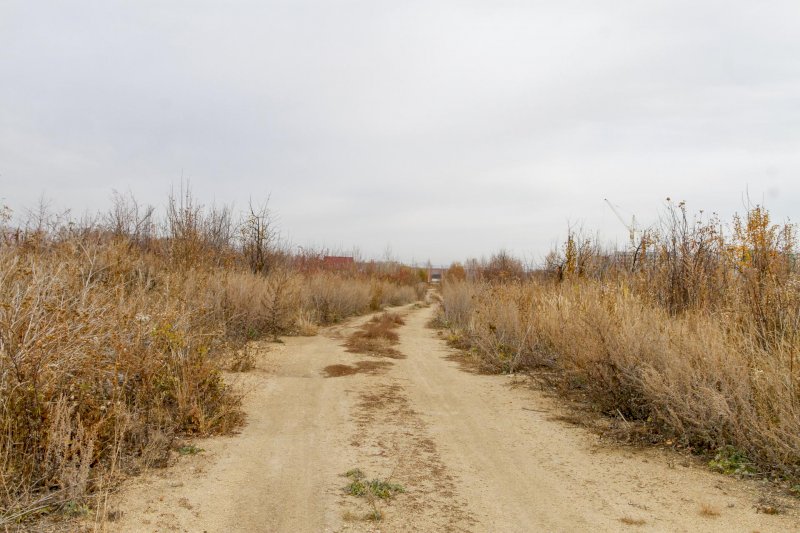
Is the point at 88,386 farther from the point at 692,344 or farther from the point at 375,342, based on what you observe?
the point at 375,342

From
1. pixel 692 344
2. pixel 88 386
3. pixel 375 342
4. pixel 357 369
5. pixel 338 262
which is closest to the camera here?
pixel 88 386

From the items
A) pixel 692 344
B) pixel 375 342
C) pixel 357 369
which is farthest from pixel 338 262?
pixel 692 344

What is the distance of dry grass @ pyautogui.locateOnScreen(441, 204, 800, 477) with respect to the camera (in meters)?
4.65

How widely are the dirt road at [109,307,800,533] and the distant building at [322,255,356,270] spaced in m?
19.3

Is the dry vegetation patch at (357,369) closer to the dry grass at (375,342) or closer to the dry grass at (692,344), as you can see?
the dry grass at (375,342)

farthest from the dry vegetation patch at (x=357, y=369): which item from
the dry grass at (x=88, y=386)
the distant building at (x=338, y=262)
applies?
the distant building at (x=338, y=262)

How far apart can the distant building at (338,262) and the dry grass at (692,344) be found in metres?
16.7

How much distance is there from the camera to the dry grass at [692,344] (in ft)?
15.3

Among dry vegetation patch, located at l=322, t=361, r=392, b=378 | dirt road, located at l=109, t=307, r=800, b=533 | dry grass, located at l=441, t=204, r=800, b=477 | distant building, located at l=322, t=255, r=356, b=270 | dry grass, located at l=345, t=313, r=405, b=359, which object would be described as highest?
distant building, located at l=322, t=255, r=356, b=270

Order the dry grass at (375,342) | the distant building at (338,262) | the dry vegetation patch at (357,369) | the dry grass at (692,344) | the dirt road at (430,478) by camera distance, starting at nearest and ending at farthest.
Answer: the dirt road at (430,478), the dry grass at (692,344), the dry vegetation patch at (357,369), the dry grass at (375,342), the distant building at (338,262)

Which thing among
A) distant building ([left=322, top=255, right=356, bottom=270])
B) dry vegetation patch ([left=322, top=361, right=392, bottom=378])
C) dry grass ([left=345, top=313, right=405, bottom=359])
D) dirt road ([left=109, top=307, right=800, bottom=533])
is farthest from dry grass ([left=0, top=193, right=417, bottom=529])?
distant building ([left=322, top=255, right=356, bottom=270])

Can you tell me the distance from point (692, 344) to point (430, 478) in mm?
3219

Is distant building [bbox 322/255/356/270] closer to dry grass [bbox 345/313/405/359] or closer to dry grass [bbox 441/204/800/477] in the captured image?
dry grass [bbox 345/313/405/359]

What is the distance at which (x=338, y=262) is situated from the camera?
29.6 metres
